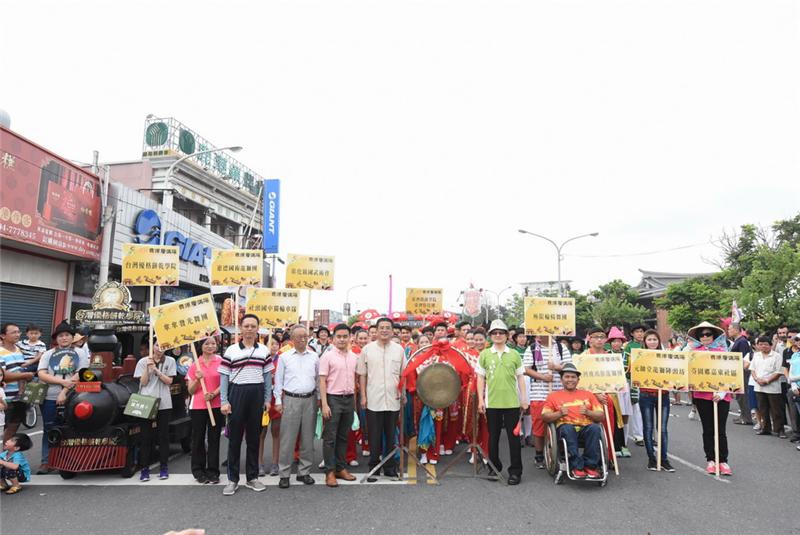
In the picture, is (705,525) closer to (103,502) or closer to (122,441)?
(103,502)

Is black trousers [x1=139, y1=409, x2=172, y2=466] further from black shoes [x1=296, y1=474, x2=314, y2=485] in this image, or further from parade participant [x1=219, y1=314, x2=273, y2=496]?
black shoes [x1=296, y1=474, x2=314, y2=485]

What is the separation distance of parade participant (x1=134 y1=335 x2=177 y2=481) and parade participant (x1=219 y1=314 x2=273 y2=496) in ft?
2.89

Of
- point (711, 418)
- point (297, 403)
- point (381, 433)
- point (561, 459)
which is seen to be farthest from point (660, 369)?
point (297, 403)

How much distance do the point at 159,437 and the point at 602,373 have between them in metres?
5.61

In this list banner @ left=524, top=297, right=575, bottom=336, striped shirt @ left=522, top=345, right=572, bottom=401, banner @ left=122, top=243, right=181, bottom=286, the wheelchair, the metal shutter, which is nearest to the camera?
the wheelchair

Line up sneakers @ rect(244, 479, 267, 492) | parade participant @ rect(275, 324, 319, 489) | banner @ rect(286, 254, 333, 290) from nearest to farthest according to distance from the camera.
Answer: sneakers @ rect(244, 479, 267, 492) → parade participant @ rect(275, 324, 319, 489) → banner @ rect(286, 254, 333, 290)

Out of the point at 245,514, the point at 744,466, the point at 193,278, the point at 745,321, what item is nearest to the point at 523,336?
the point at 744,466

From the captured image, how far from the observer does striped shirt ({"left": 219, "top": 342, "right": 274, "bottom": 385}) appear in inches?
229

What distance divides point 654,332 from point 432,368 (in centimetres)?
377

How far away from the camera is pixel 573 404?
6.14 meters

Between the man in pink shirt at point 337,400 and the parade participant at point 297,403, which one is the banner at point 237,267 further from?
the man in pink shirt at point 337,400

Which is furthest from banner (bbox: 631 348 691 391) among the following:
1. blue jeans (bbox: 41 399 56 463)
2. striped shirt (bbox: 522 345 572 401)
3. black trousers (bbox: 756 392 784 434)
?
blue jeans (bbox: 41 399 56 463)

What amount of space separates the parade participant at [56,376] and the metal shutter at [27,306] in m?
9.23

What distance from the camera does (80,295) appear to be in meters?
17.5
